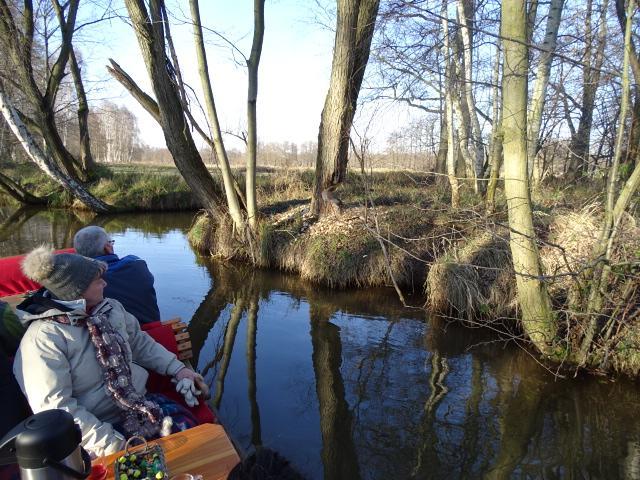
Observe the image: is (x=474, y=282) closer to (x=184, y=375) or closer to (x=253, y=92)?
(x=184, y=375)

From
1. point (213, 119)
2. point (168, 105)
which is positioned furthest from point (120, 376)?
point (168, 105)

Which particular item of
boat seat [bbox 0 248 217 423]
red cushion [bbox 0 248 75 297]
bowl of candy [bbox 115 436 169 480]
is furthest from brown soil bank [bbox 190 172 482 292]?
bowl of candy [bbox 115 436 169 480]

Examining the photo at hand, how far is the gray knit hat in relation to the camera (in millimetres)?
2135

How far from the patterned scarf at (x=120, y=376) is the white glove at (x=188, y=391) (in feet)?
0.99

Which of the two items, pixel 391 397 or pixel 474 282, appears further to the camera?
pixel 474 282

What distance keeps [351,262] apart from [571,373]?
3.74 metres

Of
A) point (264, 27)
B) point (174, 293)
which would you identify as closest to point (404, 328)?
point (174, 293)

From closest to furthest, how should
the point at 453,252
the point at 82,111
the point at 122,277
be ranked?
the point at 122,277
the point at 453,252
the point at 82,111

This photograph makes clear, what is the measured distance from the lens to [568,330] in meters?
4.48

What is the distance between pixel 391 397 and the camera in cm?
421

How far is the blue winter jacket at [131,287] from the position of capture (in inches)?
137

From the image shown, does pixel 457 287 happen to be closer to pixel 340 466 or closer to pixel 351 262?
pixel 351 262

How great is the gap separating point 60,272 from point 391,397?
314cm

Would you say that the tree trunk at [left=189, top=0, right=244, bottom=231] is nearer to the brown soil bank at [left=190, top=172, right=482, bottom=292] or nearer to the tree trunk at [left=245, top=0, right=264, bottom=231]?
the tree trunk at [left=245, top=0, right=264, bottom=231]
